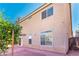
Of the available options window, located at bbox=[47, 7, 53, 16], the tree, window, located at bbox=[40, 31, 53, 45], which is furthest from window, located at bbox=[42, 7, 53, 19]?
the tree

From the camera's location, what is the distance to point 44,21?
259 centimetres

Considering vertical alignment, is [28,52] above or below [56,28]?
below

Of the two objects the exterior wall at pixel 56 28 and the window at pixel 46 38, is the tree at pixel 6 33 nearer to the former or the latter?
the exterior wall at pixel 56 28

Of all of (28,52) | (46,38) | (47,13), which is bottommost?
(28,52)

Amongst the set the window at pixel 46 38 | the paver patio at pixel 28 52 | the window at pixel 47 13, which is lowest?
the paver patio at pixel 28 52

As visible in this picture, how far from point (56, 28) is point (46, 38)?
0.25 meters

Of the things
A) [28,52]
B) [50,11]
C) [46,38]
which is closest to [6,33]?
[28,52]

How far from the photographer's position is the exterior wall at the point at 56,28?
8.28 feet

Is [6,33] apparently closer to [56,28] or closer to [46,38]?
[46,38]

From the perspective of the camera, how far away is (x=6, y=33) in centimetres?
258

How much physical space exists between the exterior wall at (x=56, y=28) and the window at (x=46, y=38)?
5 centimetres

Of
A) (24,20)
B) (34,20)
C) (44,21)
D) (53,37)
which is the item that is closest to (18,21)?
(24,20)

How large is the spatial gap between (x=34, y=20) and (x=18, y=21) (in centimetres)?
27

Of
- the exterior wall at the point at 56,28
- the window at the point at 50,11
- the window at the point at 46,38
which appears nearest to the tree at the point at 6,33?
the exterior wall at the point at 56,28
